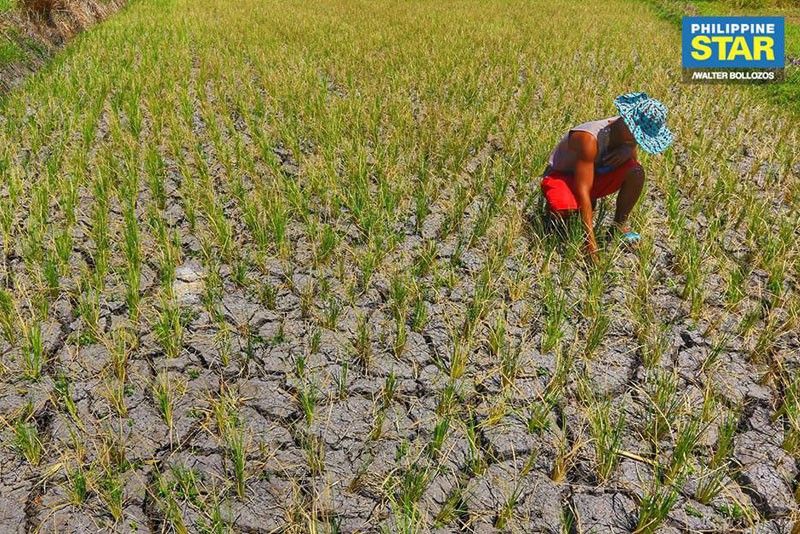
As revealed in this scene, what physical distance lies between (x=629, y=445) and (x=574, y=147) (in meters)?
1.45

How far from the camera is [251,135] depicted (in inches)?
162

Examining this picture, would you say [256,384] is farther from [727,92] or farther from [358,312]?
[727,92]

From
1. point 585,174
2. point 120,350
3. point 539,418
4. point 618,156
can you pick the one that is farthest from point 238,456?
point 618,156

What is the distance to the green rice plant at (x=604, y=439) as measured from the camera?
168 cm

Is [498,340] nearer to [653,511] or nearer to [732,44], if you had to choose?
[653,511]

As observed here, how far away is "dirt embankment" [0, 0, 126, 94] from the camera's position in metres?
5.22

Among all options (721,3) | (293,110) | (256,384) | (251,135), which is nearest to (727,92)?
(293,110)

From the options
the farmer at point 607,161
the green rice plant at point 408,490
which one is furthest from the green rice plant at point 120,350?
the farmer at point 607,161

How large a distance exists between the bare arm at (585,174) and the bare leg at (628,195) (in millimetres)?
260

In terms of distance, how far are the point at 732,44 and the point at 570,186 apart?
681 cm

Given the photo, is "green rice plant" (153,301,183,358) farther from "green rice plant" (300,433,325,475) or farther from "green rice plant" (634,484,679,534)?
"green rice plant" (634,484,679,534)

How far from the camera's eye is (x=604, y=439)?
171cm

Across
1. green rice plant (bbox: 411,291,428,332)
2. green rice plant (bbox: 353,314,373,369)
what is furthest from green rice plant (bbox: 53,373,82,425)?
green rice plant (bbox: 411,291,428,332)

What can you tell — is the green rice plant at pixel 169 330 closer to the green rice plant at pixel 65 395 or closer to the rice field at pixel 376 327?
the rice field at pixel 376 327
